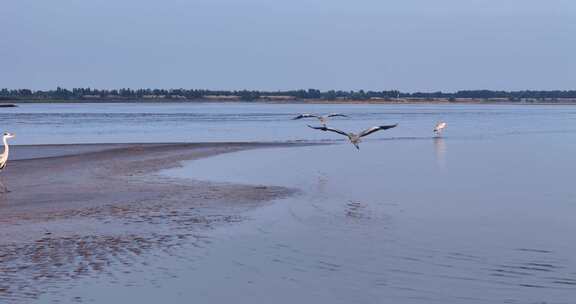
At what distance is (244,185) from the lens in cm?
1934

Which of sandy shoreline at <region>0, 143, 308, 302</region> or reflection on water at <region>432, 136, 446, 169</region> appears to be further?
reflection on water at <region>432, 136, 446, 169</region>

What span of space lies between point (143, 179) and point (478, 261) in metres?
11.5

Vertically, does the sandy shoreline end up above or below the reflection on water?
above

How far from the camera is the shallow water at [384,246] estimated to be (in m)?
9.16

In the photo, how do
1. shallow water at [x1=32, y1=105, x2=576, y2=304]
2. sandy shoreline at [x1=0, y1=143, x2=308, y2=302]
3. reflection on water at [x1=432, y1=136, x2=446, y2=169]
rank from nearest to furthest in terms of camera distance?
shallow water at [x1=32, y1=105, x2=576, y2=304] → sandy shoreline at [x1=0, y1=143, x2=308, y2=302] → reflection on water at [x1=432, y1=136, x2=446, y2=169]

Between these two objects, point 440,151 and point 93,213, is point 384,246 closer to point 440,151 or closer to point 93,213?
point 93,213

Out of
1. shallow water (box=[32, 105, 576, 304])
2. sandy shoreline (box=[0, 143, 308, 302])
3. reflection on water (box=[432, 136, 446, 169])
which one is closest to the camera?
shallow water (box=[32, 105, 576, 304])

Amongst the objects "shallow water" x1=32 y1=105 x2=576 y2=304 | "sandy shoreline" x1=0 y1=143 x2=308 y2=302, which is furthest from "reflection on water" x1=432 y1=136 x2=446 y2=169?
"sandy shoreline" x1=0 y1=143 x2=308 y2=302

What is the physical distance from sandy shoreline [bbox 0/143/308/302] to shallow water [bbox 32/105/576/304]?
0.62m

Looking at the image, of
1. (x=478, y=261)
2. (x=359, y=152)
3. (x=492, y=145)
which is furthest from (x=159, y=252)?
(x=492, y=145)

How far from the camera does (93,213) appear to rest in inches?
578

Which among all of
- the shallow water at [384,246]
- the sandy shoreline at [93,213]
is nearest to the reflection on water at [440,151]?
the shallow water at [384,246]

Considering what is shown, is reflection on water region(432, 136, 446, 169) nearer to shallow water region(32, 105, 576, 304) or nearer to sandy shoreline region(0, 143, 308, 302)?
shallow water region(32, 105, 576, 304)

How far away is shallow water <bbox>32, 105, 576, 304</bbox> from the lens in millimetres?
9156
